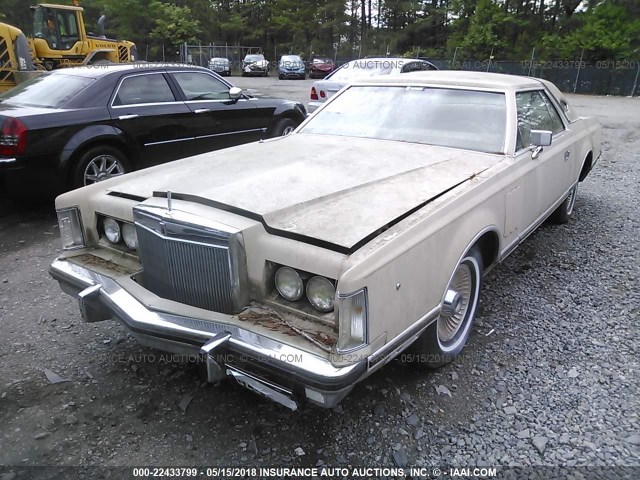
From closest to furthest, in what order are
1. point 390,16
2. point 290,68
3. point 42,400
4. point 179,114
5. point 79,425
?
point 79,425
point 42,400
point 179,114
point 290,68
point 390,16

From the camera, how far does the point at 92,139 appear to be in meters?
5.41

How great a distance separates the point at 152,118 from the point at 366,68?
673cm

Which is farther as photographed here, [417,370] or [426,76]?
[426,76]

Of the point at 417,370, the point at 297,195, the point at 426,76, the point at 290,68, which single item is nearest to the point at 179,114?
the point at 426,76

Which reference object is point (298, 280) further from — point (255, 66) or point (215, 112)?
point (255, 66)

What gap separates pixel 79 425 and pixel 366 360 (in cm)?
153

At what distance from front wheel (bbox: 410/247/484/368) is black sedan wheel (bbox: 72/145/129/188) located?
4.20 meters

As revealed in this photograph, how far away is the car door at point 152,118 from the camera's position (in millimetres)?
5762

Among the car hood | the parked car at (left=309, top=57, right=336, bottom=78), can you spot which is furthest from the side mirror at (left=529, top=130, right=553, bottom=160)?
the parked car at (left=309, top=57, right=336, bottom=78)

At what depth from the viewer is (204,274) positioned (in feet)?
7.63

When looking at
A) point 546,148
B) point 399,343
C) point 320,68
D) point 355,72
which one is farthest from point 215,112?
point 320,68

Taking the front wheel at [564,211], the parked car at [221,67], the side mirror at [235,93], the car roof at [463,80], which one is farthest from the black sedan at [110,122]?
the parked car at [221,67]

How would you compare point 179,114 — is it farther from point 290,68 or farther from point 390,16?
point 390,16

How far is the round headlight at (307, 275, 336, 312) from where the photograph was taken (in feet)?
7.05
